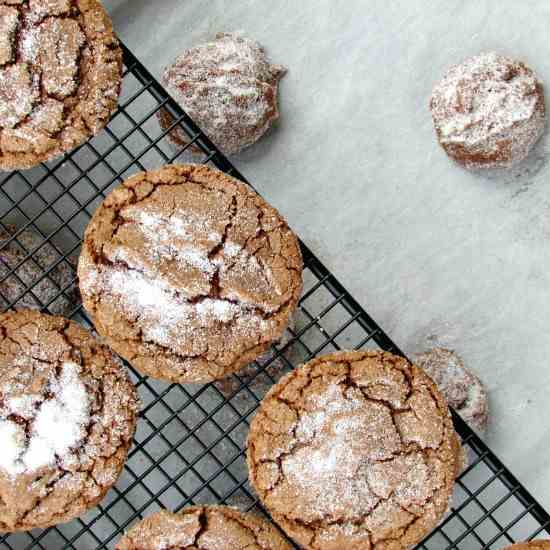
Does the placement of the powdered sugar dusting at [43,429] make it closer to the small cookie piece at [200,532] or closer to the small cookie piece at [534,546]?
the small cookie piece at [200,532]

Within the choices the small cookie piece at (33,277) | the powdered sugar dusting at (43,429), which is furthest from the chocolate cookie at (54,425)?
the small cookie piece at (33,277)

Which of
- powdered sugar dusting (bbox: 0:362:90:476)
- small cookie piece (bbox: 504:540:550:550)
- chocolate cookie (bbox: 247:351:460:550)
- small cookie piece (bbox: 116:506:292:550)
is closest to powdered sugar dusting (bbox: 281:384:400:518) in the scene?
chocolate cookie (bbox: 247:351:460:550)

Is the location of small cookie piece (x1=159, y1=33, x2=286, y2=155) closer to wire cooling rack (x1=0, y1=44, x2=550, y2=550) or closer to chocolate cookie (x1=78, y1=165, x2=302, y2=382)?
wire cooling rack (x1=0, y1=44, x2=550, y2=550)

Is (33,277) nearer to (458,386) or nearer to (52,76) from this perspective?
(52,76)

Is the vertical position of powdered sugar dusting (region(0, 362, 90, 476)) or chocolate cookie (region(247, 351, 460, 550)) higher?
powdered sugar dusting (region(0, 362, 90, 476))

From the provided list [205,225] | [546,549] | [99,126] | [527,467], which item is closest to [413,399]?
[546,549]
